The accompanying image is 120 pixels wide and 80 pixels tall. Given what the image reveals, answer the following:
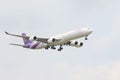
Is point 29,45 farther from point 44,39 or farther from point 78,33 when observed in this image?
point 78,33

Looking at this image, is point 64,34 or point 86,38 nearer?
point 86,38

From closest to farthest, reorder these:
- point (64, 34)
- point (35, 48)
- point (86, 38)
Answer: point (86, 38)
point (64, 34)
point (35, 48)

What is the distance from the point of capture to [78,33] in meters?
155

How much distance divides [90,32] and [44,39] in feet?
50.5

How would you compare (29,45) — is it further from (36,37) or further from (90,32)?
(90,32)

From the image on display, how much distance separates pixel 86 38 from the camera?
148 meters

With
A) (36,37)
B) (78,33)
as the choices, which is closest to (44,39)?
(36,37)

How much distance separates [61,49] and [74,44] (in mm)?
6348

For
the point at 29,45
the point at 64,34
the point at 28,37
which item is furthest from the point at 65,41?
the point at 29,45

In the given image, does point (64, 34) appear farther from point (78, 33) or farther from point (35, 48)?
point (35, 48)

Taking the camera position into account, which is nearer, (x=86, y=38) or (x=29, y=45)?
(x=86, y=38)

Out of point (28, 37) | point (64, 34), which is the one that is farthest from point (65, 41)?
point (28, 37)

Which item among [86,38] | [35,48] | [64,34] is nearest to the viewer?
[86,38]

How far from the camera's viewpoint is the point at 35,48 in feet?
574
